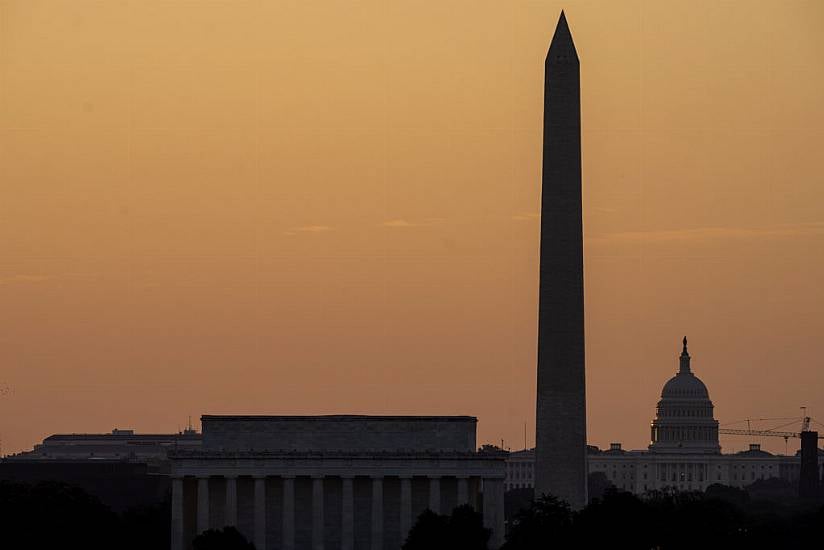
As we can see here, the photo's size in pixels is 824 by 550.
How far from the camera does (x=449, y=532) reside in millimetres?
167625

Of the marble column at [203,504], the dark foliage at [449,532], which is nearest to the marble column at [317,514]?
the marble column at [203,504]

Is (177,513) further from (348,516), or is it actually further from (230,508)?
(348,516)

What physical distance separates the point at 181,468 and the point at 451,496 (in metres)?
16.1

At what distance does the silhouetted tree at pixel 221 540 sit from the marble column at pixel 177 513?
19.7ft

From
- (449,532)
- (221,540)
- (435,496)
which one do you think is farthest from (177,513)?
(449,532)

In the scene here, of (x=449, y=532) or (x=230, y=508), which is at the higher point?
(x=230, y=508)

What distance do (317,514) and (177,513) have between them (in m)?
8.22

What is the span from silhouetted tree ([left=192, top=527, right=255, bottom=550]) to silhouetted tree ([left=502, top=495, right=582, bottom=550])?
14801 mm

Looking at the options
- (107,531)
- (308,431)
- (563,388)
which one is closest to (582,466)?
(563,388)

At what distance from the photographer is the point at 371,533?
7190 inches

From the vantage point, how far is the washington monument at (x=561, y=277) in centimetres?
17775

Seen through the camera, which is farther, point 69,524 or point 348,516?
point 69,524

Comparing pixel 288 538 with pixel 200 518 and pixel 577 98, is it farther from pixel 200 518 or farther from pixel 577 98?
pixel 577 98

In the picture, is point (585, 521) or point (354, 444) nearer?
point (585, 521)
